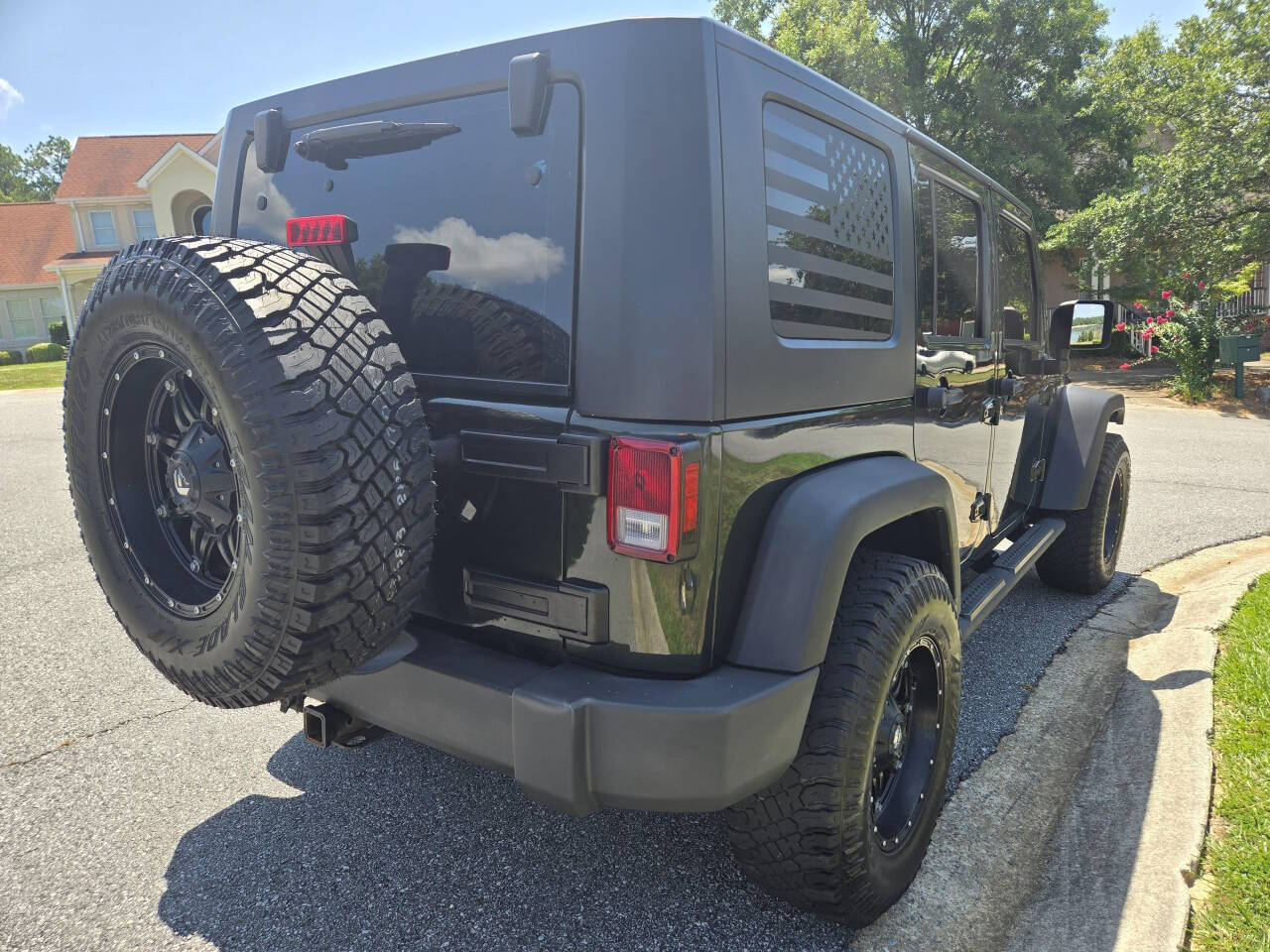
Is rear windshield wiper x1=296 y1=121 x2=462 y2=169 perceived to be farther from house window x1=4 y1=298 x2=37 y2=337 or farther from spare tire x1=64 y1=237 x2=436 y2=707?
house window x1=4 y1=298 x2=37 y2=337

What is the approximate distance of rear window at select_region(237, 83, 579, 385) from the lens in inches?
72.8

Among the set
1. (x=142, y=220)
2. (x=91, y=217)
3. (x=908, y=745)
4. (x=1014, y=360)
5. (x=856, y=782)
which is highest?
(x=91, y=217)

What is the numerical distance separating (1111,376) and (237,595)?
740 inches

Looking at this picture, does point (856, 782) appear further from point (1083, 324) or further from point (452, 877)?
point (1083, 324)

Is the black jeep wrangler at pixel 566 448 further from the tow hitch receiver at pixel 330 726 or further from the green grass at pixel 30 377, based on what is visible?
the green grass at pixel 30 377

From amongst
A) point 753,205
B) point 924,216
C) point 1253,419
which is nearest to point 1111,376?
point 1253,419

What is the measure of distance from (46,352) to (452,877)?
35.6m

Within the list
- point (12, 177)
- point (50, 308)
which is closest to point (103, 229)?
point (50, 308)

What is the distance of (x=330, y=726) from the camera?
7.00 ft

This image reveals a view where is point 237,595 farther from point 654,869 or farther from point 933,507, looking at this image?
point 933,507

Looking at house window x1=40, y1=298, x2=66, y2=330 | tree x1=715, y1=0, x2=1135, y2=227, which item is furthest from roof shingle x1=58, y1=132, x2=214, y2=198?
tree x1=715, y1=0, x2=1135, y2=227

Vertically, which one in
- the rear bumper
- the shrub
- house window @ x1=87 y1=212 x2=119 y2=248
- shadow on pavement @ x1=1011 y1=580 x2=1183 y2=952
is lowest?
shadow on pavement @ x1=1011 y1=580 x2=1183 y2=952

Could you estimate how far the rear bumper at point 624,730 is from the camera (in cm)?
167

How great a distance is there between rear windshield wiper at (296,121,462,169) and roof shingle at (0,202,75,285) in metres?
37.8
